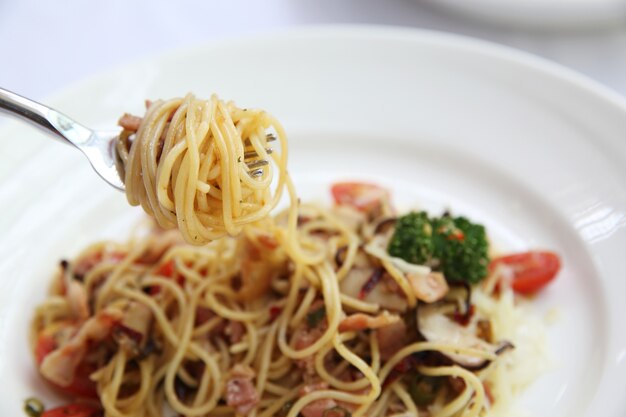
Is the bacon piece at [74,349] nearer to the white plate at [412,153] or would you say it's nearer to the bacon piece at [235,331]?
the white plate at [412,153]

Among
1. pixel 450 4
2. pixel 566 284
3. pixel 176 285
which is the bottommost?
pixel 176 285

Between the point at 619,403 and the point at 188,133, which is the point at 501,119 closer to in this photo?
the point at 619,403

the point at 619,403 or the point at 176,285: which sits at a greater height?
the point at 176,285

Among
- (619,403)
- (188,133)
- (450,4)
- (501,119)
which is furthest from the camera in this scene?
(450,4)

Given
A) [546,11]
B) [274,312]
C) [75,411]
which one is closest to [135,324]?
[75,411]

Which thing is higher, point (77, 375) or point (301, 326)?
point (301, 326)

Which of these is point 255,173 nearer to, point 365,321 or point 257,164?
point 257,164

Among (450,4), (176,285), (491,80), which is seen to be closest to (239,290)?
(176,285)
